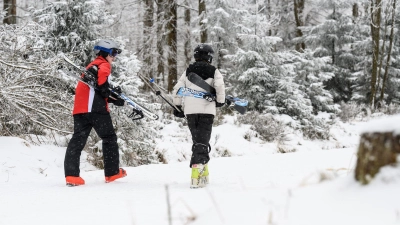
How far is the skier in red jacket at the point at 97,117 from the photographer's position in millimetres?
4727

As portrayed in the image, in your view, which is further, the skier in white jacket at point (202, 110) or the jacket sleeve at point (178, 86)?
the jacket sleeve at point (178, 86)

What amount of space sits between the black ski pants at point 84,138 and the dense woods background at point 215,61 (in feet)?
2.21

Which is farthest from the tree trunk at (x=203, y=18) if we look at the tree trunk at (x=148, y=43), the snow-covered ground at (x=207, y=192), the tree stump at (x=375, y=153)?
the tree stump at (x=375, y=153)

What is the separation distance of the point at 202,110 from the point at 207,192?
3.72 feet

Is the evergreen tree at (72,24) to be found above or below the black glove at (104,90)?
above

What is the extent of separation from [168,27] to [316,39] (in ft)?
29.4

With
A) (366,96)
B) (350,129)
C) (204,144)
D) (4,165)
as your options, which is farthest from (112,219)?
(366,96)

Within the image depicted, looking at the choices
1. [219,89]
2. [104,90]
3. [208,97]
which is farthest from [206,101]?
[104,90]

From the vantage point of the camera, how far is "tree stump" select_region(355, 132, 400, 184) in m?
1.64

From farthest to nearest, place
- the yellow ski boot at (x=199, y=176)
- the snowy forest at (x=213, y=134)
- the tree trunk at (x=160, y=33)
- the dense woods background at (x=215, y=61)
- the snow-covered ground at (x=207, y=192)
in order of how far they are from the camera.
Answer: the tree trunk at (x=160, y=33), the dense woods background at (x=215, y=61), the yellow ski boot at (x=199, y=176), the snowy forest at (x=213, y=134), the snow-covered ground at (x=207, y=192)

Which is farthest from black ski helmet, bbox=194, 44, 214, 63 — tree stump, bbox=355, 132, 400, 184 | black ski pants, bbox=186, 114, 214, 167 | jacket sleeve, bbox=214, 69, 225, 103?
tree stump, bbox=355, 132, 400, 184

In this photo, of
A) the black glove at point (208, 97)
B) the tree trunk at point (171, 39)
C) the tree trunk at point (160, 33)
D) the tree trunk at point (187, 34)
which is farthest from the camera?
the tree trunk at point (187, 34)

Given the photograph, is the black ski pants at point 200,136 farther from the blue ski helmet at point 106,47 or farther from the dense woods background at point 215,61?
the dense woods background at point 215,61

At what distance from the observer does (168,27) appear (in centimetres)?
1599
